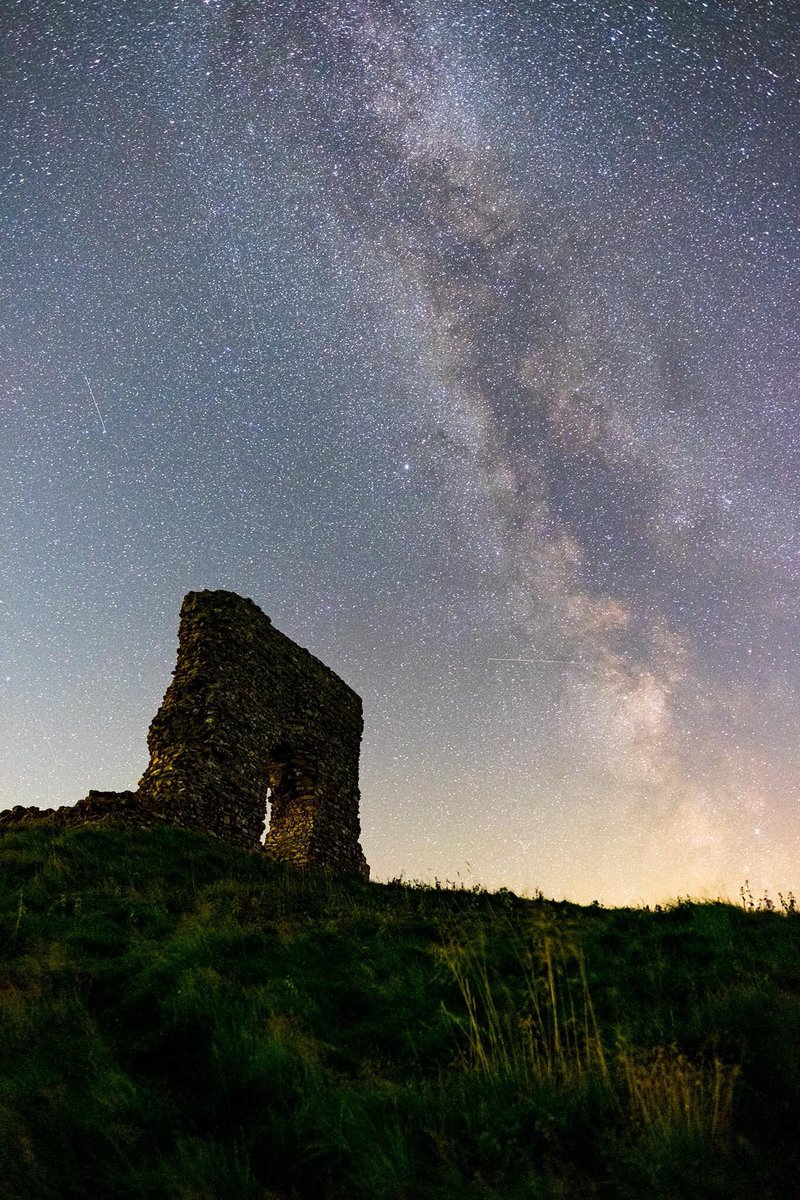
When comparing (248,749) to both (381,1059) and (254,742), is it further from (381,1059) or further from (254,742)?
(381,1059)

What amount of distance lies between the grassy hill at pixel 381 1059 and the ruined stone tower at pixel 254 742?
224 inches

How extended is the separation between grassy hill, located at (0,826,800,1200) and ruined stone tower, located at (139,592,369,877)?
18.7 ft

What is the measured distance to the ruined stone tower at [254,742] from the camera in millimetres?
13289

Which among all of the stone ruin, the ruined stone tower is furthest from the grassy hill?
the ruined stone tower

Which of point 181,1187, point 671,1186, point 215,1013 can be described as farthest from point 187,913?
point 671,1186

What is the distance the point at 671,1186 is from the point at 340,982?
125 inches

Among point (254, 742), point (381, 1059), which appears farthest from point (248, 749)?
point (381, 1059)

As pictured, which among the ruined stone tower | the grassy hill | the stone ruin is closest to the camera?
the grassy hill

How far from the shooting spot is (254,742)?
14.6 metres

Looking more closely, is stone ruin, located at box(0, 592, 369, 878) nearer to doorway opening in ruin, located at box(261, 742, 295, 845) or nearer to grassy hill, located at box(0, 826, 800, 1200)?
doorway opening in ruin, located at box(261, 742, 295, 845)

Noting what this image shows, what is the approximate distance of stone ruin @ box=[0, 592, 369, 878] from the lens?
12.9 m

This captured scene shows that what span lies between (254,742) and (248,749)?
0.26 meters

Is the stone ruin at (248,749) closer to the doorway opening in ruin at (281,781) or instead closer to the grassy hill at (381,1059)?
the doorway opening in ruin at (281,781)

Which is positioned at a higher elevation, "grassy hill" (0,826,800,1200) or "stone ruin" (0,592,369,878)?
"stone ruin" (0,592,369,878)
